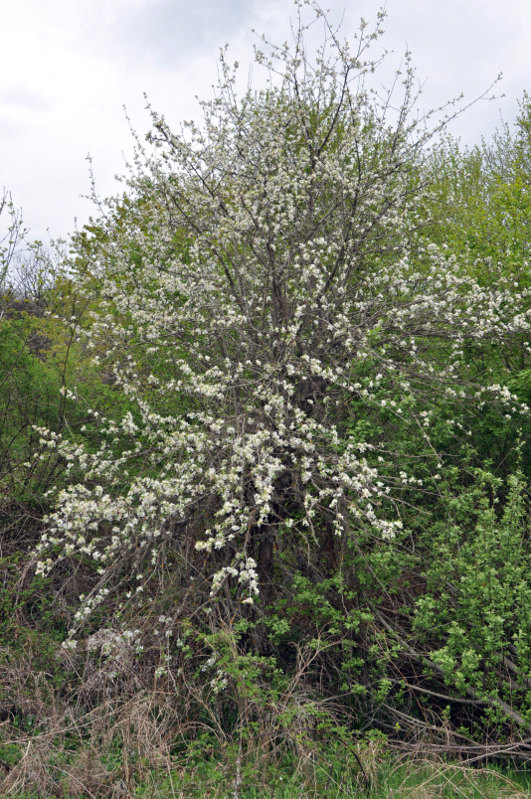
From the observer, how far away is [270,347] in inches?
251

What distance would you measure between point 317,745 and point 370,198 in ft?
18.6

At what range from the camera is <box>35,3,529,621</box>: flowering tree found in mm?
5508

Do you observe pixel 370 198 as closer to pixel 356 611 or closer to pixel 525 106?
pixel 356 611

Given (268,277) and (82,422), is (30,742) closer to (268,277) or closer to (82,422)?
(82,422)

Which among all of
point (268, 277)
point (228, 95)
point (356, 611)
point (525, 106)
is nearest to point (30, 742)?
point (356, 611)

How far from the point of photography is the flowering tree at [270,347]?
5.51 metres

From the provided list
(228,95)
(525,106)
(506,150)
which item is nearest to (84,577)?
(228,95)

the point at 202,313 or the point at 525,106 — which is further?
the point at 525,106

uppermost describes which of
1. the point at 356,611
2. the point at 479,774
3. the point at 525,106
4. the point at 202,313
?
the point at 525,106

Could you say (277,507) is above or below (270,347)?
below

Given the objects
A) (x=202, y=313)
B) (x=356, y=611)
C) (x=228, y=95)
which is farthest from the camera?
(x=228, y=95)

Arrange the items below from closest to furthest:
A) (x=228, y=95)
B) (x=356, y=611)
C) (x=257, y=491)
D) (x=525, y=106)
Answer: (x=356, y=611) < (x=257, y=491) < (x=228, y=95) < (x=525, y=106)

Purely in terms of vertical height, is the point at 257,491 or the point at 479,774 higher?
the point at 257,491

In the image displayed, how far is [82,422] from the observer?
24.7 feet
